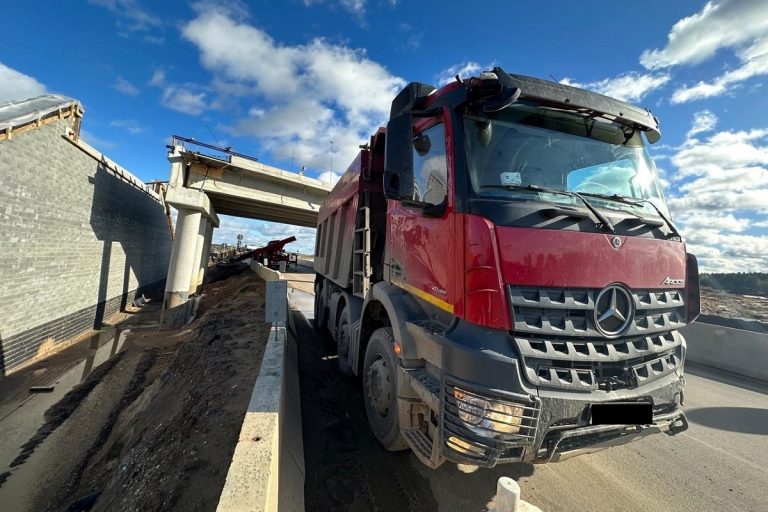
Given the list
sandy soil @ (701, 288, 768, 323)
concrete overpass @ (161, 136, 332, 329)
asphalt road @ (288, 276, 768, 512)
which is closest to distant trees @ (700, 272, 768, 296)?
sandy soil @ (701, 288, 768, 323)

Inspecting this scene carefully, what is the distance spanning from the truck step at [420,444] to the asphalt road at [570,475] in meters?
0.62

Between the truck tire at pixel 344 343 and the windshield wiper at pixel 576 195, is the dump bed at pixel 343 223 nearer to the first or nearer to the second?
the truck tire at pixel 344 343

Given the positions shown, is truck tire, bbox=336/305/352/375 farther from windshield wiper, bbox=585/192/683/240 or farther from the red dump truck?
windshield wiper, bbox=585/192/683/240

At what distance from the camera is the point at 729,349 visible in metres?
6.42

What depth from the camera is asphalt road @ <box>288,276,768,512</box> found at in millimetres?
2574

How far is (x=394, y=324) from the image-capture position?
274 cm

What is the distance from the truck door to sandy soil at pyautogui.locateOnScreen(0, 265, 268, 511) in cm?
224

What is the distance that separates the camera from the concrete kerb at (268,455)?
1799mm

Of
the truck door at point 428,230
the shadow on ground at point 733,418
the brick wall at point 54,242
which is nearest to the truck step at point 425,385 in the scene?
the truck door at point 428,230

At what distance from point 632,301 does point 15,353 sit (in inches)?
445

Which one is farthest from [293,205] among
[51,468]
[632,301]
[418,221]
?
[632,301]

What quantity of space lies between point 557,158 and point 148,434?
18.7ft

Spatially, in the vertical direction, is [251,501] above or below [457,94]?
below

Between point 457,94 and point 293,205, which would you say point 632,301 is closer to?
point 457,94
